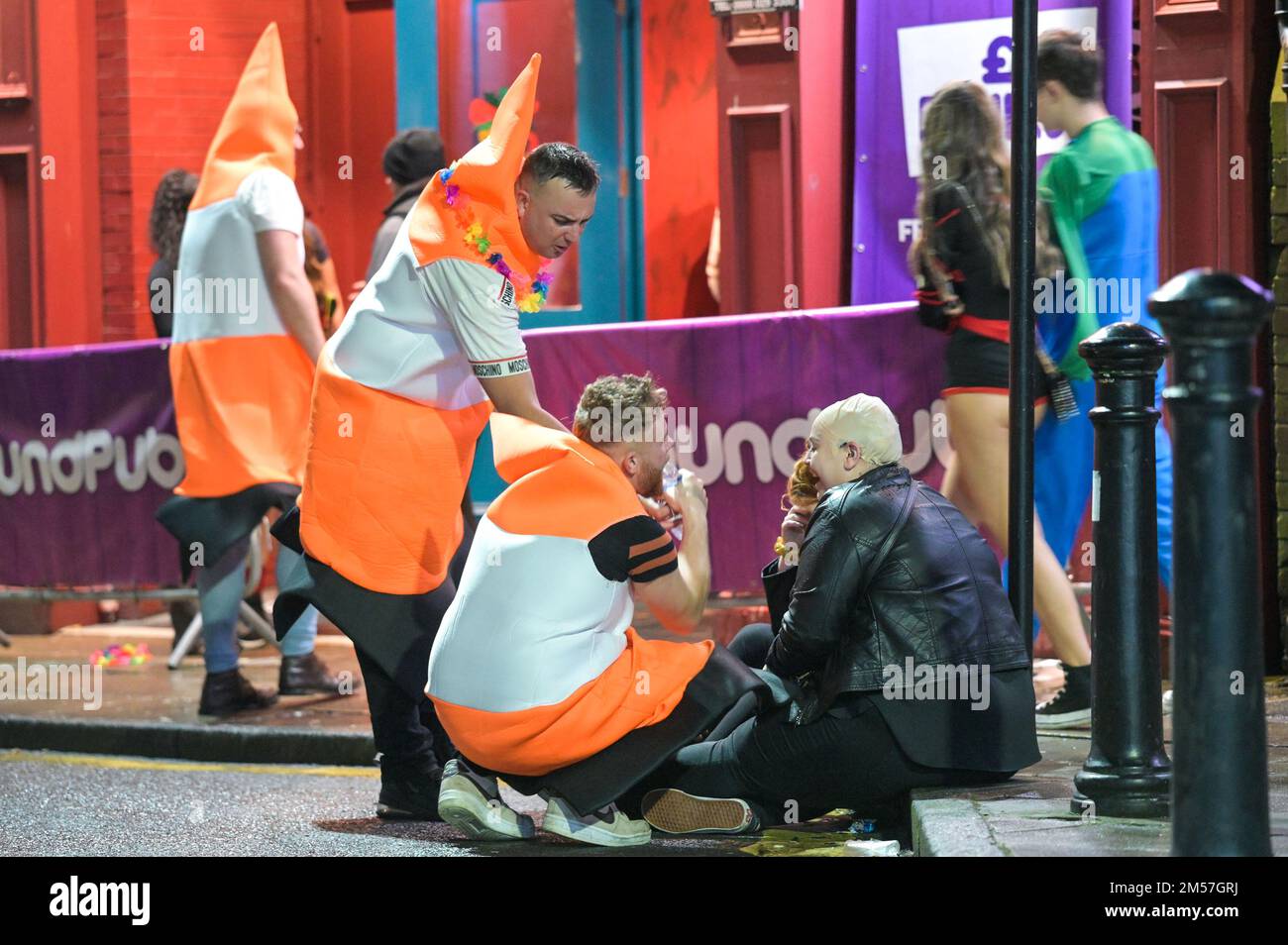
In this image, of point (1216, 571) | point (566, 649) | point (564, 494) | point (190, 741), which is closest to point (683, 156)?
point (190, 741)

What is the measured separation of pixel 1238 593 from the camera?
3.29 meters

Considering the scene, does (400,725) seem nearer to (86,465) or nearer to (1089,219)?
(1089,219)

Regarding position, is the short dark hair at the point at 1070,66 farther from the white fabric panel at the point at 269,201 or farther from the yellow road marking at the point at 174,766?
the yellow road marking at the point at 174,766

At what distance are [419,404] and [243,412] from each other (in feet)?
6.12

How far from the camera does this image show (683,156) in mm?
9047

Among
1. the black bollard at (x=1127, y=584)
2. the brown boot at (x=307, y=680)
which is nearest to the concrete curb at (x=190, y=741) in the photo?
the brown boot at (x=307, y=680)

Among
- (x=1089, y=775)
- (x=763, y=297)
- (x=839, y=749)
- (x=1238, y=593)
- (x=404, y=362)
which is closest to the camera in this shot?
(x=1238, y=593)

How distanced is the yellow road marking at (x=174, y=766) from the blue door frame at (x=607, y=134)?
3446 mm

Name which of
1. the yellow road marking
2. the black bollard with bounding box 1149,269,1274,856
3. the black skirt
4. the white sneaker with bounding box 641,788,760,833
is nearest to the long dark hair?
the yellow road marking

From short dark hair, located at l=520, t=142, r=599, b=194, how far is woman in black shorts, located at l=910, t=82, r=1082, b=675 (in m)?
1.57

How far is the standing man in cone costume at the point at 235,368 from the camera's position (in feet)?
21.7
